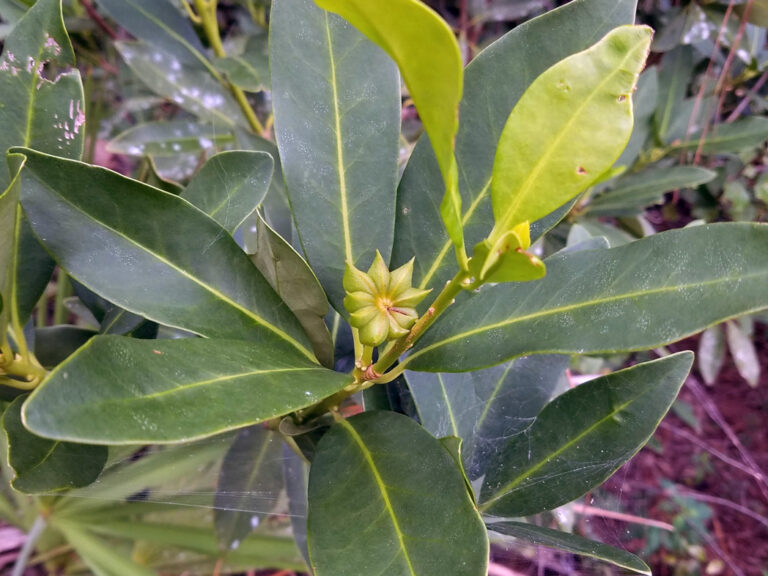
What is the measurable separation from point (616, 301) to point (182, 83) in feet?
3.32

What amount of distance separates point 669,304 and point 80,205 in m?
0.43

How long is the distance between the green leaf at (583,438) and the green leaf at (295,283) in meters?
0.21

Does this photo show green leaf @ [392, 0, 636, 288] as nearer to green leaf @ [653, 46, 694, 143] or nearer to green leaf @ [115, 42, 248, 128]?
green leaf @ [115, 42, 248, 128]

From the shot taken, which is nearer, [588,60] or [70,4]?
[588,60]

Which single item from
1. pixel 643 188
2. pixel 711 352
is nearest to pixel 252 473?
pixel 643 188

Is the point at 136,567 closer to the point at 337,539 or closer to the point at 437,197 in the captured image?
the point at 337,539

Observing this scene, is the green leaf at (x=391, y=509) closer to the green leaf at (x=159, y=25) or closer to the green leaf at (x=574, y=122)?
the green leaf at (x=574, y=122)

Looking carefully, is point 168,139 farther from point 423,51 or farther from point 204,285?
point 423,51

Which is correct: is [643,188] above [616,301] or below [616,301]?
below

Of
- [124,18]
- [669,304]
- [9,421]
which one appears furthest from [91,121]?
[669,304]

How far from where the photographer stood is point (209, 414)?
0.35 metres

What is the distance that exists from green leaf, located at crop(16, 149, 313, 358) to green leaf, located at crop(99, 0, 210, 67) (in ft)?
2.33

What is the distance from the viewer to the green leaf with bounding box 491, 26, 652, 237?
33 centimetres

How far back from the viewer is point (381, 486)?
0.47m
